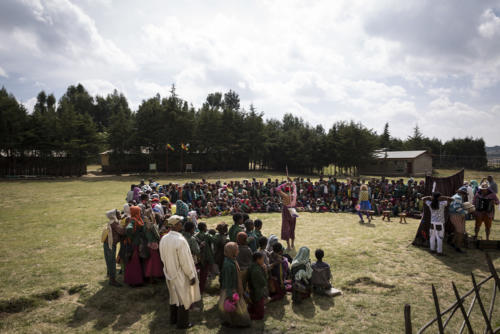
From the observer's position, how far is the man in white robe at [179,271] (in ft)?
14.9

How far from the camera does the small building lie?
39969 mm

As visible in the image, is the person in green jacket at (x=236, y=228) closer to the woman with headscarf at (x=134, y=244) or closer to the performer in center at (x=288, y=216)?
the woman with headscarf at (x=134, y=244)

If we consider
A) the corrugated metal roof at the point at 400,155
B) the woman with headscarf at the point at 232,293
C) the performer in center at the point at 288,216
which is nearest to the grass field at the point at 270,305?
the woman with headscarf at the point at 232,293

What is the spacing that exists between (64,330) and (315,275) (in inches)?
193

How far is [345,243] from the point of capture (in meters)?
9.14

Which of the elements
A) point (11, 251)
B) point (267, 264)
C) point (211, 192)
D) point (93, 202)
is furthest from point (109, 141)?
point (267, 264)

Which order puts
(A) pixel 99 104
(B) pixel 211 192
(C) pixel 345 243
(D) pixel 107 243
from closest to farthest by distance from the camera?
(D) pixel 107 243
(C) pixel 345 243
(B) pixel 211 192
(A) pixel 99 104

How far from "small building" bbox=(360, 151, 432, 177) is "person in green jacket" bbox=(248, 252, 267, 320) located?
131 feet

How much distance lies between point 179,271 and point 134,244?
2.06 meters

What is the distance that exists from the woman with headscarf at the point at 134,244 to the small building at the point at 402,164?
132 feet

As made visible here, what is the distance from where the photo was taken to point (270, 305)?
214 inches

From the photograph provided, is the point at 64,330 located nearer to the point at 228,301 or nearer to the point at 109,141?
the point at 228,301

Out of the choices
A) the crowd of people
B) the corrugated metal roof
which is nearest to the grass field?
the crowd of people

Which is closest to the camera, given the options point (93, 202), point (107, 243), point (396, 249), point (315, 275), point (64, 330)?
point (64, 330)
